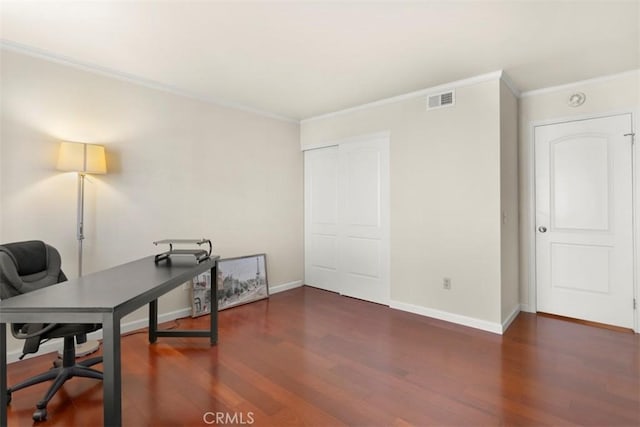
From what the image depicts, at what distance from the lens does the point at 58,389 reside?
209cm

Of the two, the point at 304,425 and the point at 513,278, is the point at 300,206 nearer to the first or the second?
the point at 513,278

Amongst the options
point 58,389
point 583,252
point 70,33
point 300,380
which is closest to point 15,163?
point 70,33

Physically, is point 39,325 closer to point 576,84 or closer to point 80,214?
point 80,214

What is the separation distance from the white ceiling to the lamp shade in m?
0.77

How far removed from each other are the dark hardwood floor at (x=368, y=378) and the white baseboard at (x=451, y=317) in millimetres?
93

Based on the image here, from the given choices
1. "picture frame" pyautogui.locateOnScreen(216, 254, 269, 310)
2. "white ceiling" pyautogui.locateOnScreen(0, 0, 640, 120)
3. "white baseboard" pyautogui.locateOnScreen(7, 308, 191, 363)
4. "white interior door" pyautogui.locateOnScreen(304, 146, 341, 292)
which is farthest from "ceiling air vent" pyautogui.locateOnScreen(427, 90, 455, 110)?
"white baseboard" pyautogui.locateOnScreen(7, 308, 191, 363)

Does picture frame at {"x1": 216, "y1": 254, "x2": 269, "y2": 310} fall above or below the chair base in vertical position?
above

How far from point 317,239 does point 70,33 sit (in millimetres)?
3414

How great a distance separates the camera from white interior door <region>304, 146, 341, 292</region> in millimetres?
4543

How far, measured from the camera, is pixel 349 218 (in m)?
4.35

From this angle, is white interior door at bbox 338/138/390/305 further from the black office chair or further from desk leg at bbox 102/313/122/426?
desk leg at bbox 102/313/122/426

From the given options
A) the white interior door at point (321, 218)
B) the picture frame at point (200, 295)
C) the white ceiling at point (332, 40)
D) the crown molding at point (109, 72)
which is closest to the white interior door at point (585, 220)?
the white ceiling at point (332, 40)

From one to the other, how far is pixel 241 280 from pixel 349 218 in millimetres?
1592

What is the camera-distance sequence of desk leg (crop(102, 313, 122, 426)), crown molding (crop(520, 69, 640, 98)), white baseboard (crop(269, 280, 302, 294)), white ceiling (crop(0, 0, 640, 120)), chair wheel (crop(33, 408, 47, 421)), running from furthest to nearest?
1. white baseboard (crop(269, 280, 302, 294))
2. crown molding (crop(520, 69, 640, 98))
3. white ceiling (crop(0, 0, 640, 120))
4. chair wheel (crop(33, 408, 47, 421))
5. desk leg (crop(102, 313, 122, 426))
